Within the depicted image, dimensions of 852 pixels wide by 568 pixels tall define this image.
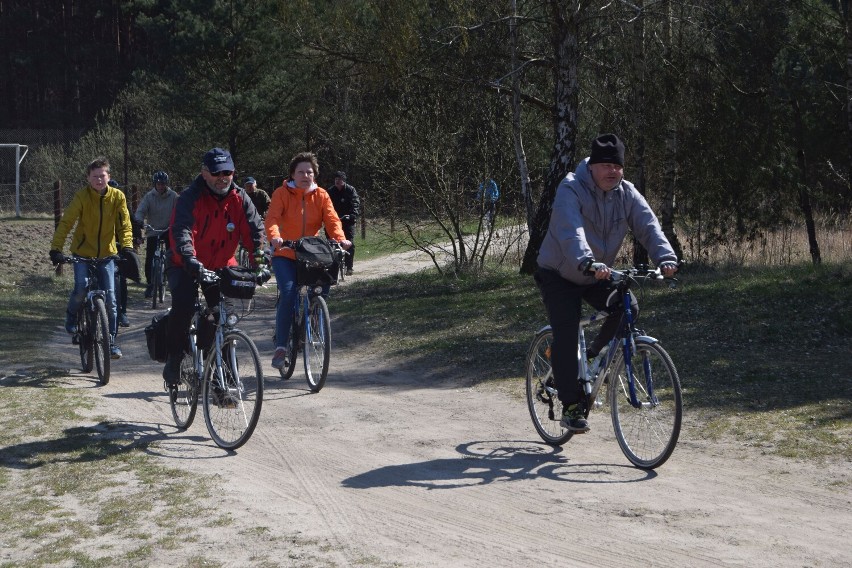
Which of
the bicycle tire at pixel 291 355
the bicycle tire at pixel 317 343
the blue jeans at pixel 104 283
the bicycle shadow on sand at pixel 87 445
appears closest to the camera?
the bicycle shadow on sand at pixel 87 445

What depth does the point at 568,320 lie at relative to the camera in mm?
6586

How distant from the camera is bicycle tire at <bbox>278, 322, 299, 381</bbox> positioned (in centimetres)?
970

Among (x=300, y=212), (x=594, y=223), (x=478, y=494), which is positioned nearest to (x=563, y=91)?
(x=300, y=212)

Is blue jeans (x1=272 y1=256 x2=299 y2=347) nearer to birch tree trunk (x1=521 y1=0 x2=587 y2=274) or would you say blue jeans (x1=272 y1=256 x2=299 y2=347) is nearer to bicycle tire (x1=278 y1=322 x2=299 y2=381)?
bicycle tire (x1=278 y1=322 x2=299 y2=381)

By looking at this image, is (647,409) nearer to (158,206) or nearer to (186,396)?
(186,396)

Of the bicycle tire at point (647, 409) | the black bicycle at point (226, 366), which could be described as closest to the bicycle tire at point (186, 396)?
the black bicycle at point (226, 366)

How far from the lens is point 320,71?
1852cm

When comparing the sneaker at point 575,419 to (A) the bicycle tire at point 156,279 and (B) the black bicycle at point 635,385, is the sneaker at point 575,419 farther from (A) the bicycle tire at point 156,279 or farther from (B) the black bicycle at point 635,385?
(A) the bicycle tire at point 156,279

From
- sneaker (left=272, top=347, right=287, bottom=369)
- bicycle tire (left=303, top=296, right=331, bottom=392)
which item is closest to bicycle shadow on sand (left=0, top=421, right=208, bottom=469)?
bicycle tire (left=303, top=296, right=331, bottom=392)

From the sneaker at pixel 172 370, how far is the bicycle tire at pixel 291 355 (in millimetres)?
1908

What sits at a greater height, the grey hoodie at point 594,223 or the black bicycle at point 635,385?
the grey hoodie at point 594,223

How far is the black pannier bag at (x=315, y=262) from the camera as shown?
9.16 m

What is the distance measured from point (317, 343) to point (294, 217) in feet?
3.67

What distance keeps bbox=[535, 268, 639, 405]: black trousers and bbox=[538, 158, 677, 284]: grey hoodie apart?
7 centimetres
